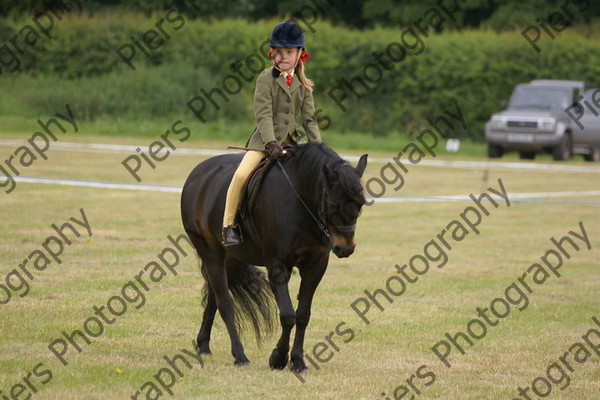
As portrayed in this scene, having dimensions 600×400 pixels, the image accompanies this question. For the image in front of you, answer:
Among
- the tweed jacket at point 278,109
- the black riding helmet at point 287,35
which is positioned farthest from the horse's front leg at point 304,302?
the black riding helmet at point 287,35

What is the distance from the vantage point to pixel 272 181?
6996mm

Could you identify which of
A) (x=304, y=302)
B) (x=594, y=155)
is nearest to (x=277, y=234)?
(x=304, y=302)

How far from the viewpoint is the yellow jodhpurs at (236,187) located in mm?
7141

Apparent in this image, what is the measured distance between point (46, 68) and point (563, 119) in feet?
65.6

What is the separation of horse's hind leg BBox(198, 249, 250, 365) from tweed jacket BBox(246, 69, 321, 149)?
39.8 inches

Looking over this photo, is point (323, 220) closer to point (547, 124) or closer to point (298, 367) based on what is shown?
point (298, 367)

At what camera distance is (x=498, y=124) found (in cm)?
2981

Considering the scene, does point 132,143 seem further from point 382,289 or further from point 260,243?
point 260,243

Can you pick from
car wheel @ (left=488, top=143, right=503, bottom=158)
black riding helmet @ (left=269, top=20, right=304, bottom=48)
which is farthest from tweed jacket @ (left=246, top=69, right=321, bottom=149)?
car wheel @ (left=488, top=143, right=503, bottom=158)

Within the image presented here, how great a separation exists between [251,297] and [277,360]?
0.91 metres

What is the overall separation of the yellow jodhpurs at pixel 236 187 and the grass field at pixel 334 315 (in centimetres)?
115

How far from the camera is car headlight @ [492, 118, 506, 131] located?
97.8ft

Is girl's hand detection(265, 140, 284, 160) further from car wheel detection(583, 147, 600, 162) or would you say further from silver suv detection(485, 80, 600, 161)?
car wheel detection(583, 147, 600, 162)

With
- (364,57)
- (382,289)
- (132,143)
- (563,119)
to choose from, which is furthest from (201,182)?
(364,57)
